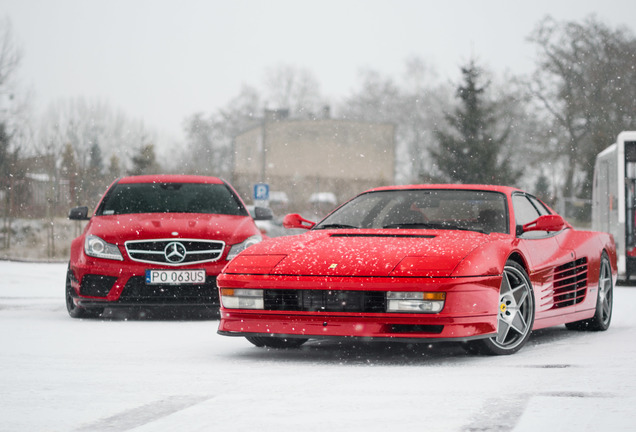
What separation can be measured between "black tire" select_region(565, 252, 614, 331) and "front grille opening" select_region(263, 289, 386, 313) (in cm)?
321

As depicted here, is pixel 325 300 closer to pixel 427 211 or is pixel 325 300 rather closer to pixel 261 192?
pixel 427 211

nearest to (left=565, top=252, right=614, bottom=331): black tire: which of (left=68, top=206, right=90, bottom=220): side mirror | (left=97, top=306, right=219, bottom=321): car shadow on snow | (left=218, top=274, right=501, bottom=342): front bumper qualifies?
(left=218, top=274, right=501, bottom=342): front bumper

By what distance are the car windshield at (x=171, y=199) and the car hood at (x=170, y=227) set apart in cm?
39

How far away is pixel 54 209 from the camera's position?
83.6 feet

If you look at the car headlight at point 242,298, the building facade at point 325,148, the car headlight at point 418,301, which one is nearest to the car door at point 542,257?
the car headlight at point 418,301

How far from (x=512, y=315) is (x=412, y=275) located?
1.11 metres

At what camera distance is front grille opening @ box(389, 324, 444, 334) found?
21.9ft

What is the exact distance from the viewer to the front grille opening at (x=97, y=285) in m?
9.92

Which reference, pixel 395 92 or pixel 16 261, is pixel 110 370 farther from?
pixel 395 92

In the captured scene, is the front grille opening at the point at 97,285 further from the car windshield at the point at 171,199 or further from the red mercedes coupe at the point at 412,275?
the red mercedes coupe at the point at 412,275

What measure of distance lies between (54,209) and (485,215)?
19.1m

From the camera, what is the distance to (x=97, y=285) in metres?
9.95

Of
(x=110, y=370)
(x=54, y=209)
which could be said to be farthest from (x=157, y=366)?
(x=54, y=209)

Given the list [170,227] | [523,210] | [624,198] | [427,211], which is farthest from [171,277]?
[624,198]
